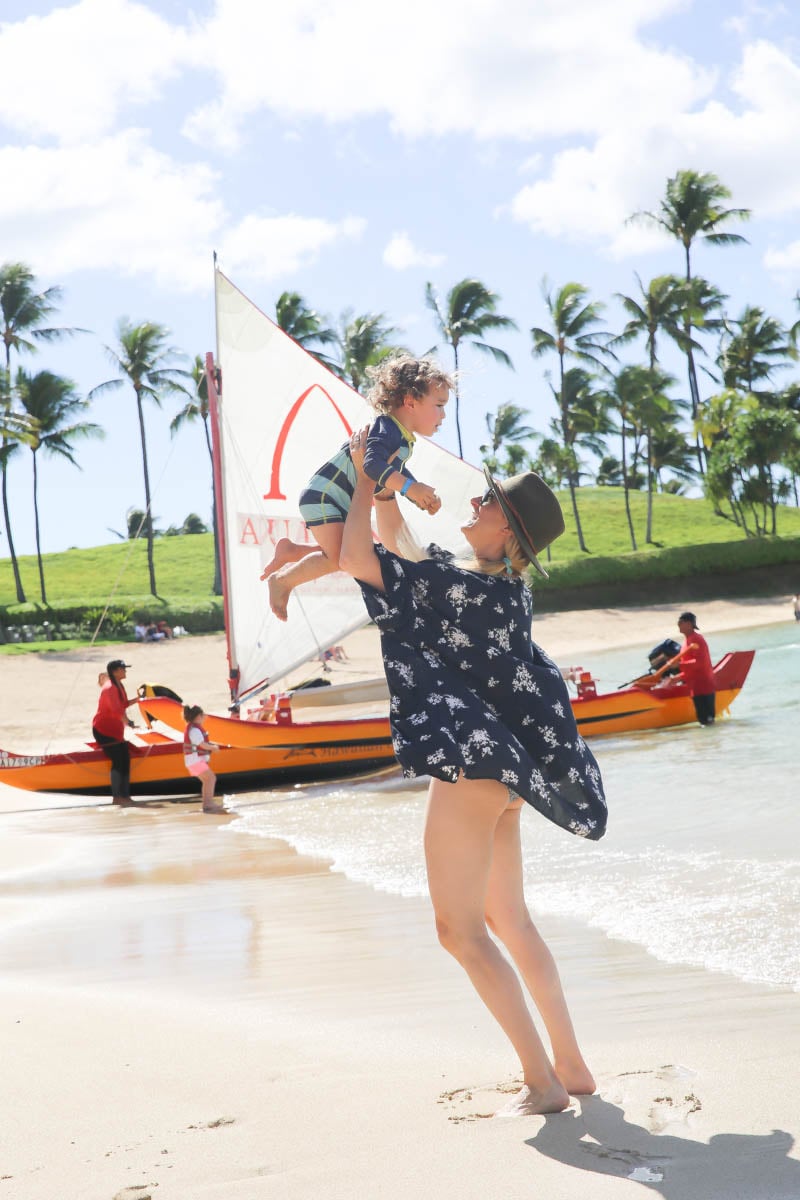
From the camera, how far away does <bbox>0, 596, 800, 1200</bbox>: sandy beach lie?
2.62 meters

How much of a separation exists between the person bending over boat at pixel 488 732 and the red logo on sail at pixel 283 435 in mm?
11652

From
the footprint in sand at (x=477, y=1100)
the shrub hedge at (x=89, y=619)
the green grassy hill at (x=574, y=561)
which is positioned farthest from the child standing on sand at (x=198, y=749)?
the shrub hedge at (x=89, y=619)

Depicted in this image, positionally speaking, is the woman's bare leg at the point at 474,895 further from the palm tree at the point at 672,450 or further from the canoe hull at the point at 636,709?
the palm tree at the point at 672,450

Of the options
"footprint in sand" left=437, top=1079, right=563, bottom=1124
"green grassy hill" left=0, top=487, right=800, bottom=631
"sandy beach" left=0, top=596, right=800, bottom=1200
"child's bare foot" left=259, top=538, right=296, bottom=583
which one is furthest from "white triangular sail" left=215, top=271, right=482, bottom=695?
"green grassy hill" left=0, top=487, right=800, bottom=631

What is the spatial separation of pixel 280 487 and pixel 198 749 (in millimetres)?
3688

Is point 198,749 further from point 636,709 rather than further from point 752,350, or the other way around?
point 752,350

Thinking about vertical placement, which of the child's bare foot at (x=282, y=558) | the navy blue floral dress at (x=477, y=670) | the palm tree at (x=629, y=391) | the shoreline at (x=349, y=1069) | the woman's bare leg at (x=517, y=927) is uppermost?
the palm tree at (x=629, y=391)

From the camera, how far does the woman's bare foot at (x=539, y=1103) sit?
115 inches

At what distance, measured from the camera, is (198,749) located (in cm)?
1265

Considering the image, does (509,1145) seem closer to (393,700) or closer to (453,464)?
(393,700)

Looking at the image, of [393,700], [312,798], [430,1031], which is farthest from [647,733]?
[393,700]

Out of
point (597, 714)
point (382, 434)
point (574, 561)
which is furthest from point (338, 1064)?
point (574, 561)

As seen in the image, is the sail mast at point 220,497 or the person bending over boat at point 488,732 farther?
the sail mast at point 220,497

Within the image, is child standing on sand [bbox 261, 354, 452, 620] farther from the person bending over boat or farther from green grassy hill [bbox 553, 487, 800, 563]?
green grassy hill [bbox 553, 487, 800, 563]
